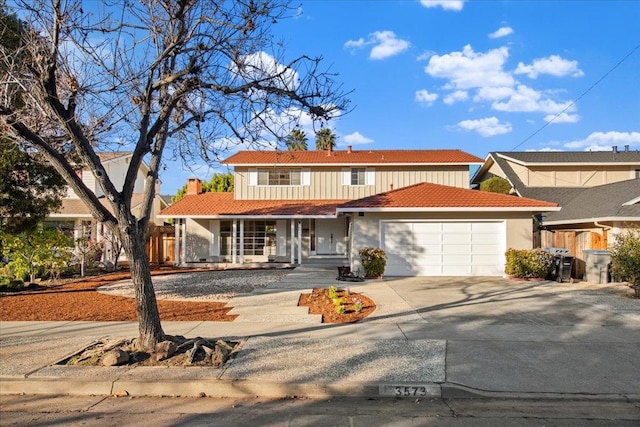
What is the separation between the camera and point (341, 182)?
2536 cm

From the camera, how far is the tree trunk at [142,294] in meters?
6.87

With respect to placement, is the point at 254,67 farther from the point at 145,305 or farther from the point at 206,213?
the point at 206,213

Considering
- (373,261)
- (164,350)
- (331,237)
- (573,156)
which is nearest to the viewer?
(164,350)

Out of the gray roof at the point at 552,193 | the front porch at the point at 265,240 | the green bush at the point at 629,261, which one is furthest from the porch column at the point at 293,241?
the green bush at the point at 629,261

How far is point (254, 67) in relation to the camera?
7.34m

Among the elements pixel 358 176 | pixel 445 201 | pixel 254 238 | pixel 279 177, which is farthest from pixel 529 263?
pixel 279 177

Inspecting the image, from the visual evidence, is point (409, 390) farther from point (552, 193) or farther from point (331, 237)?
point (552, 193)

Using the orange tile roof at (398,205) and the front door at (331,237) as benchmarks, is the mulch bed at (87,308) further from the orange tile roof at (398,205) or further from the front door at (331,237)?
the front door at (331,237)

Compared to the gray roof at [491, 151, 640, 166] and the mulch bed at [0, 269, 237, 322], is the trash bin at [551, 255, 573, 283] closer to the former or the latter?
the mulch bed at [0, 269, 237, 322]

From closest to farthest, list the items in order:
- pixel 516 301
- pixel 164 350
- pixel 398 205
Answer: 1. pixel 164 350
2. pixel 516 301
3. pixel 398 205

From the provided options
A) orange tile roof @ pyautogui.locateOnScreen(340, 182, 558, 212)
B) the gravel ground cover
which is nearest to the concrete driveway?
orange tile roof @ pyautogui.locateOnScreen(340, 182, 558, 212)

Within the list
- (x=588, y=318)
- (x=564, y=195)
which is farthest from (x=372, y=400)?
(x=564, y=195)

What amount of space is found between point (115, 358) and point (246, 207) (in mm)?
17395

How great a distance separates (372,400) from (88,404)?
10.9ft
